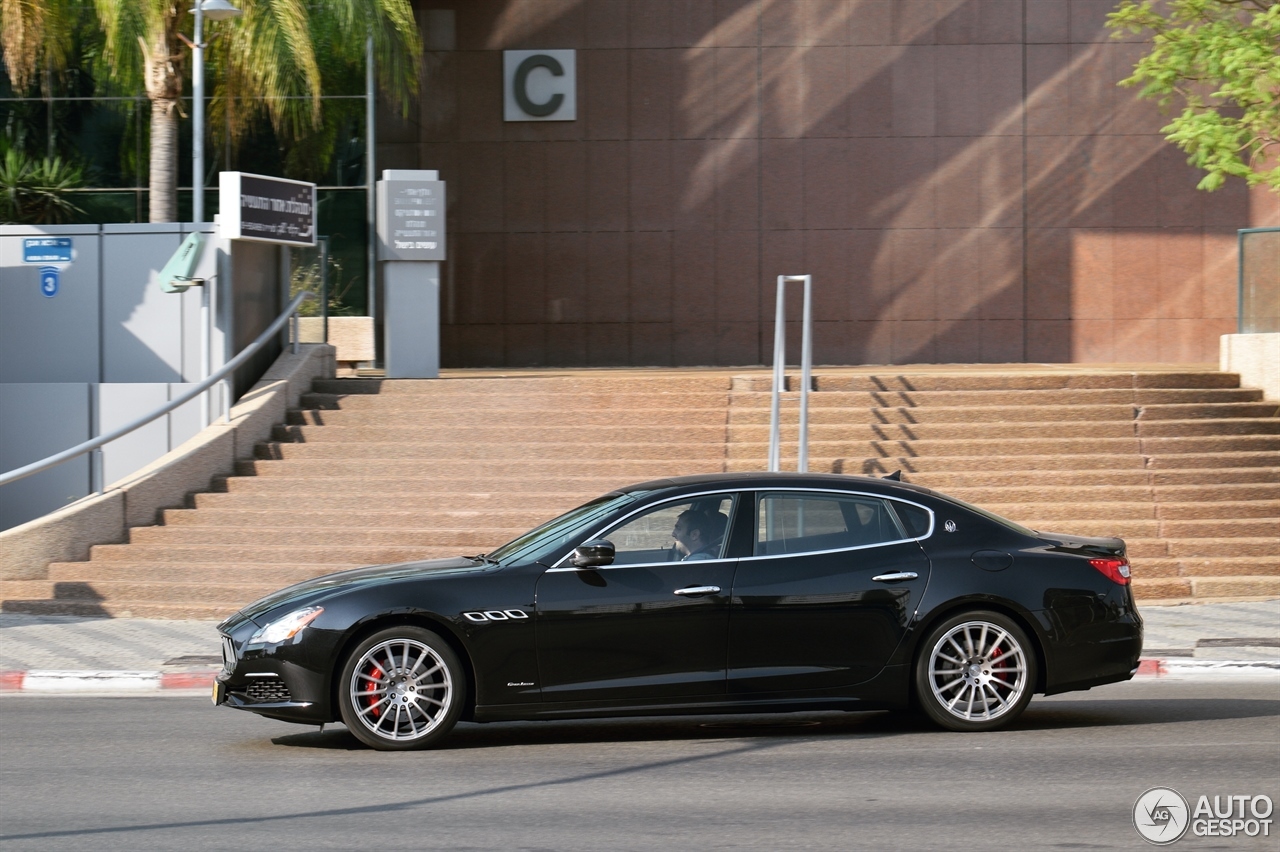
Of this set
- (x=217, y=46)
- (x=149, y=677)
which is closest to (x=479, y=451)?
(x=149, y=677)

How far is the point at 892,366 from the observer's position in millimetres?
24547

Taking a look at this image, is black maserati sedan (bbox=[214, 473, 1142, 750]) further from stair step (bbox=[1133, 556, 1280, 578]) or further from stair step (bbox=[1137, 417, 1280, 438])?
stair step (bbox=[1137, 417, 1280, 438])

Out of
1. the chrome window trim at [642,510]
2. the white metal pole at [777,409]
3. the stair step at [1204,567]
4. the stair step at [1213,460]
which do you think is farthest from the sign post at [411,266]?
the chrome window trim at [642,510]

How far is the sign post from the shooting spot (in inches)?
706

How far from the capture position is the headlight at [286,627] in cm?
759

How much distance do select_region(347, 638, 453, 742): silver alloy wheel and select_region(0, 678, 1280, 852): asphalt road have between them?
0.53 ft

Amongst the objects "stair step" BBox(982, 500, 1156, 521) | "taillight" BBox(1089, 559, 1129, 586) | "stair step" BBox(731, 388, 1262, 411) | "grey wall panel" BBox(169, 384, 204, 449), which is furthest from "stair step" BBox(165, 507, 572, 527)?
"taillight" BBox(1089, 559, 1129, 586)

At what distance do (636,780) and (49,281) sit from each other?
12479mm

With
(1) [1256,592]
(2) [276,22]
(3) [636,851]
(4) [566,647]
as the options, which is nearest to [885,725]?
(4) [566,647]

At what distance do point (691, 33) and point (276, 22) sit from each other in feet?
27.0

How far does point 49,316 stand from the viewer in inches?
671

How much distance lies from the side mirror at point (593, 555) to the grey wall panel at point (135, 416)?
1005 cm

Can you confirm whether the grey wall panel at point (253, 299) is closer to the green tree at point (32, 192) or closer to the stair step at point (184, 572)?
the stair step at point (184, 572)

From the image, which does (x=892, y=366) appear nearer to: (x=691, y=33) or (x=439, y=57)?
(x=691, y=33)
